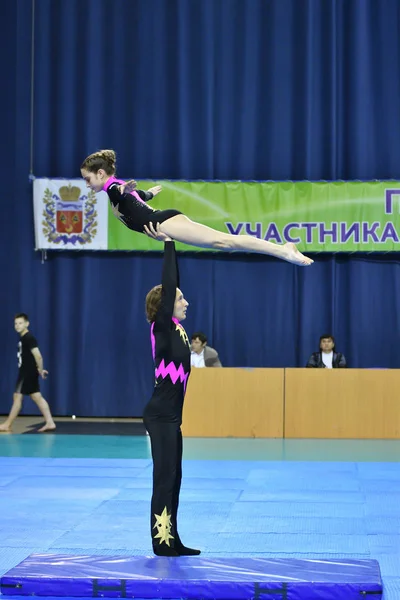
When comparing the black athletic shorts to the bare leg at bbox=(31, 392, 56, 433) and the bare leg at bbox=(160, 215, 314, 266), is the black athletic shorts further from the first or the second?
→ the bare leg at bbox=(160, 215, 314, 266)

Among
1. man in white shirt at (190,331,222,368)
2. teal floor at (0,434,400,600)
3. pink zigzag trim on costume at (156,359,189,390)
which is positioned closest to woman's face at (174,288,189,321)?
pink zigzag trim on costume at (156,359,189,390)

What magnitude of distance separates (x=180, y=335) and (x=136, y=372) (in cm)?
960

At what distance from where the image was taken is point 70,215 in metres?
15.0

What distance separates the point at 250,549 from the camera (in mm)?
6875

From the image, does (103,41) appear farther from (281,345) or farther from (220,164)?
(281,345)

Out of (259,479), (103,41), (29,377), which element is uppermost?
(103,41)

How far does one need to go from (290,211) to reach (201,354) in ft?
9.42

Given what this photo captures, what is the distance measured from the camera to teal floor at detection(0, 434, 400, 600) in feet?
22.8

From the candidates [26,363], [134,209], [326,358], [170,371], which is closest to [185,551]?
[170,371]

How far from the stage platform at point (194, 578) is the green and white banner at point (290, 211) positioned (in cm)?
913

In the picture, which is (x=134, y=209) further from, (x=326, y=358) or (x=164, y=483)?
(x=326, y=358)

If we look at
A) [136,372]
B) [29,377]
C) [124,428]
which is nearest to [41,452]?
[29,377]

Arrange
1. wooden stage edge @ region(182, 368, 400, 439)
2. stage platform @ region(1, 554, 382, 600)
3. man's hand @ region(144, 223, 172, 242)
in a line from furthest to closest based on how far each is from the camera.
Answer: wooden stage edge @ region(182, 368, 400, 439), man's hand @ region(144, 223, 172, 242), stage platform @ region(1, 554, 382, 600)

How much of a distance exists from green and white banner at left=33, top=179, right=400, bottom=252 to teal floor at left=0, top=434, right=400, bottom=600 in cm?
348
